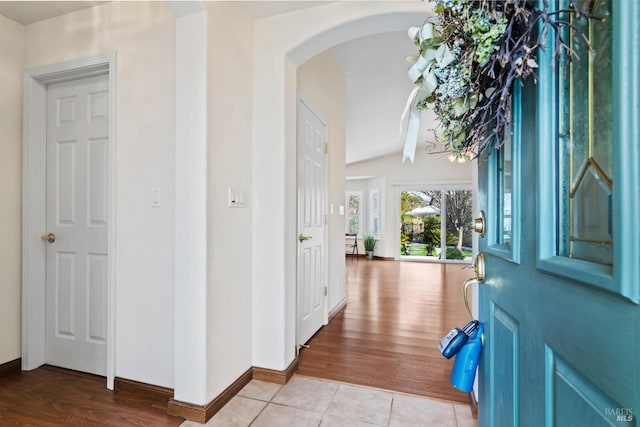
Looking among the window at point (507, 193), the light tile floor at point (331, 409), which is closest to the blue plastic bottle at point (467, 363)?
the window at point (507, 193)

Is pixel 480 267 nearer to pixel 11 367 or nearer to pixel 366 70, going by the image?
pixel 11 367

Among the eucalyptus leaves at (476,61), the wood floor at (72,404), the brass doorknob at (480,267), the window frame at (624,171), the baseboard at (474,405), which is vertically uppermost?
the eucalyptus leaves at (476,61)

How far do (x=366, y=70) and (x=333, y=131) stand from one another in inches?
35.9

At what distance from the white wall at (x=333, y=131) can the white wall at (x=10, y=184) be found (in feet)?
6.80

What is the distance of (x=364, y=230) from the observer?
9055 millimetres

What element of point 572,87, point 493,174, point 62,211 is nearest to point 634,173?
point 572,87

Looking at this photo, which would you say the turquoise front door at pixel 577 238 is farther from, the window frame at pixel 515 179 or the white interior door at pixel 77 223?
the white interior door at pixel 77 223

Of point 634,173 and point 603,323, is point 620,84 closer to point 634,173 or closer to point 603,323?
point 634,173

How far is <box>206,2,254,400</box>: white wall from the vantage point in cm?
165

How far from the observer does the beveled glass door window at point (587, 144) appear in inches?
17.1

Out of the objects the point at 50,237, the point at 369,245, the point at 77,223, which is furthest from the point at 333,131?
the point at 369,245

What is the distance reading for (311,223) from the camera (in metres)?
2.75

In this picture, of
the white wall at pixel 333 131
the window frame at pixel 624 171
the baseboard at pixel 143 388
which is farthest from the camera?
the white wall at pixel 333 131

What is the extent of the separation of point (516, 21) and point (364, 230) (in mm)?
8576
